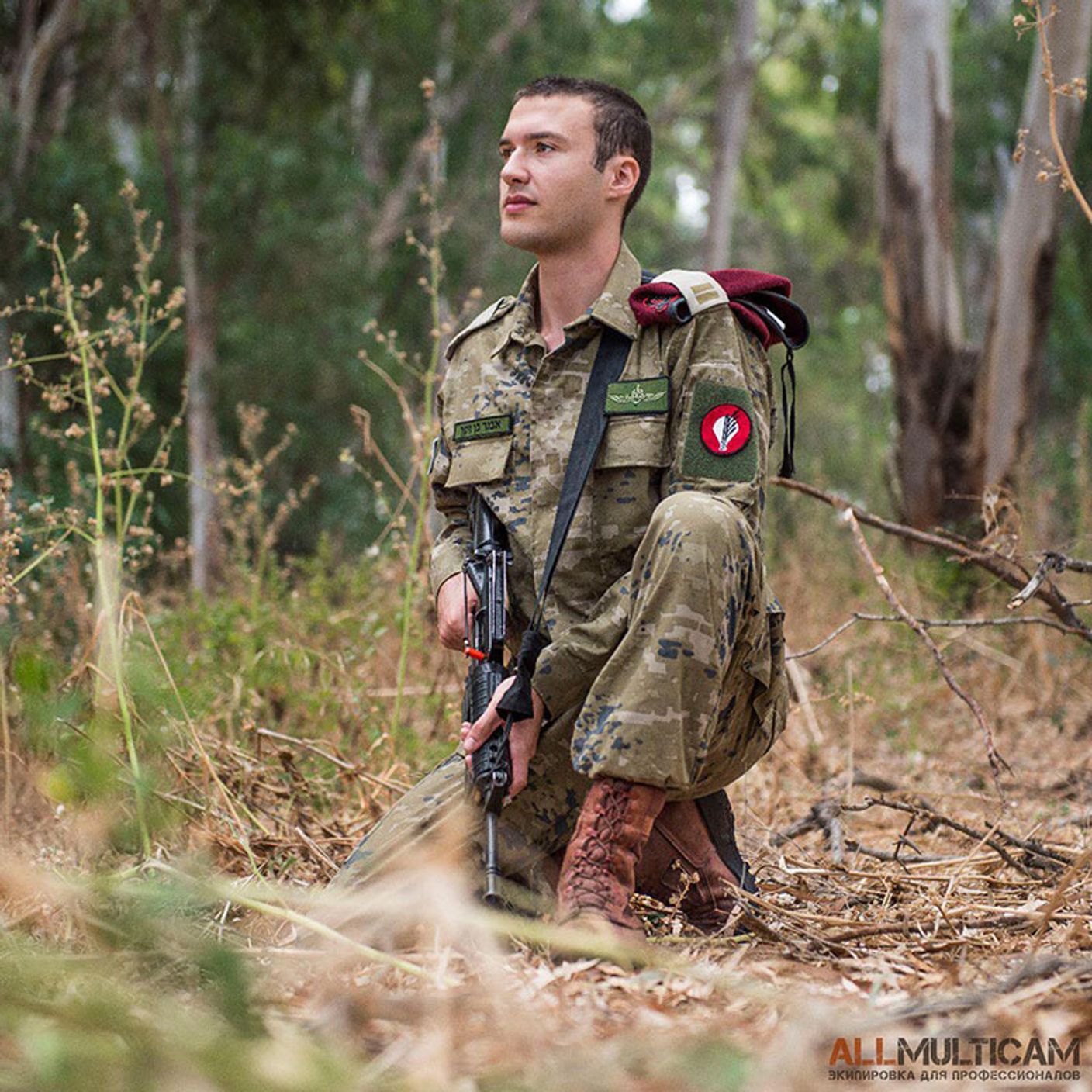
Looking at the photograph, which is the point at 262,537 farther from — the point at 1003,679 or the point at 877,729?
the point at 1003,679

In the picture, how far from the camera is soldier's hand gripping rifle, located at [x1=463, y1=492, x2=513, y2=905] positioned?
2.52 meters

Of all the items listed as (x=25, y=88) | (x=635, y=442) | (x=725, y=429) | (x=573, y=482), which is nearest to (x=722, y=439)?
(x=725, y=429)

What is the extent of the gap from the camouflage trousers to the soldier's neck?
0.62m

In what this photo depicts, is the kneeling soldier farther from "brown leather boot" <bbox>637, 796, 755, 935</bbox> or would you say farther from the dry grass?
the dry grass

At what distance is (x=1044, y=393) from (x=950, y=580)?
11778 mm

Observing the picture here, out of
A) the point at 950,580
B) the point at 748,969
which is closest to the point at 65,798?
the point at 748,969

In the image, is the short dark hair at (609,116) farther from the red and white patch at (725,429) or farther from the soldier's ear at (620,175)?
the red and white patch at (725,429)

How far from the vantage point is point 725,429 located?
2629 millimetres

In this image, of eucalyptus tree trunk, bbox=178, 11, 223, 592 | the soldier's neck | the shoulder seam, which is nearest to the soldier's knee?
the soldier's neck

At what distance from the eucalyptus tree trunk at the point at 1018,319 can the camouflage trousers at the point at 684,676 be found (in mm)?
4972

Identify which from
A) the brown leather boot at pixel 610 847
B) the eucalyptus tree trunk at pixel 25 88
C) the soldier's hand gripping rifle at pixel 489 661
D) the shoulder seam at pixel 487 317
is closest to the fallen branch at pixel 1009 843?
the brown leather boot at pixel 610 847

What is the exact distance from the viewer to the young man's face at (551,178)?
2.87 m

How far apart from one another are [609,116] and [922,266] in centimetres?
532

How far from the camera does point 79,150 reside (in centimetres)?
1107
